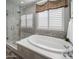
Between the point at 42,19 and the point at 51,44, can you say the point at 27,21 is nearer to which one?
the point at 42,19

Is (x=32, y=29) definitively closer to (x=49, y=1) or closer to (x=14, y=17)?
(x=14, y=17)

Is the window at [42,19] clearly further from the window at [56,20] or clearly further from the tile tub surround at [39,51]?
the tile tub surround at [39,51]

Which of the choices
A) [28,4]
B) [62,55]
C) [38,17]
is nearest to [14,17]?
[28,4]

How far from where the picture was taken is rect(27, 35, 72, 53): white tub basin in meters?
1.38

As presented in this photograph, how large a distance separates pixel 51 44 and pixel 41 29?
251 millimetres

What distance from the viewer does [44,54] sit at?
135 cm

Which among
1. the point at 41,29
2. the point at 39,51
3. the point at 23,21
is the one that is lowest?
the point at 39,51

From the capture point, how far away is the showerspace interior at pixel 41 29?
4.03ft

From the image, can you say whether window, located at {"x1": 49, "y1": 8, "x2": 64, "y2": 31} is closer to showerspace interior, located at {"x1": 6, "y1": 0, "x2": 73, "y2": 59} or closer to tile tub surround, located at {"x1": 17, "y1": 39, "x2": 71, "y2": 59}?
showerspace interior, located at {"x1": 6, "y1": 0, "x2": 73, "y2": 59}

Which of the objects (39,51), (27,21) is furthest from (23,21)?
(39,51)

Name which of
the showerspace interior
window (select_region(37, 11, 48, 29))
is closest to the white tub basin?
the showerspace interior

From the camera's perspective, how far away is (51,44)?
144cm

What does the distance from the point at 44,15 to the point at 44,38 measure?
12.6 inches
